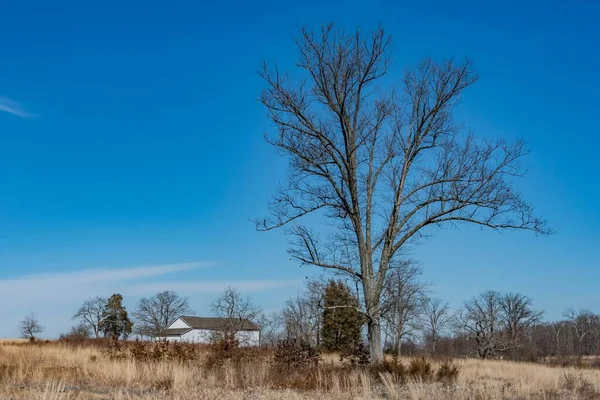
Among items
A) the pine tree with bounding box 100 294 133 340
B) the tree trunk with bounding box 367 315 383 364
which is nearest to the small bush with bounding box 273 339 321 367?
the tree trunk with bounding box 367 315 383 364

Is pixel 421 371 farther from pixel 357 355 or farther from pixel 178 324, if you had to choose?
pixel 178 324

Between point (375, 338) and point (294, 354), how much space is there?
225 cm

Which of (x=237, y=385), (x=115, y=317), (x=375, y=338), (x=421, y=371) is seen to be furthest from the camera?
(x=115, y=317)

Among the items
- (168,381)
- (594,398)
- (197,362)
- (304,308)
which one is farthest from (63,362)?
(304,308)

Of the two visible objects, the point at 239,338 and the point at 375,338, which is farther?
the point at 239,338

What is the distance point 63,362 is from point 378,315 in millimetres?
9988

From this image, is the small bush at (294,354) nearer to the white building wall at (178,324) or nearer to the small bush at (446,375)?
the small bush at (446,375)

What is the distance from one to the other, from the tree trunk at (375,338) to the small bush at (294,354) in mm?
1611

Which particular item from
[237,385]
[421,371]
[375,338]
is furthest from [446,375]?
[237,385]

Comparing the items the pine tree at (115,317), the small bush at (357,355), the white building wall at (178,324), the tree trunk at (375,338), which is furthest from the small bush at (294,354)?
the white building wall at (178,324)

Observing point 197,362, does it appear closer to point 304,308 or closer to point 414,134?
point 414,134

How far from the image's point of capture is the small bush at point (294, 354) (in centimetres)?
1405

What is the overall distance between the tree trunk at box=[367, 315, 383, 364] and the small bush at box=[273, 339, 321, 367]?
1.61 metres

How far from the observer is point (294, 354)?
1427 centimetres
